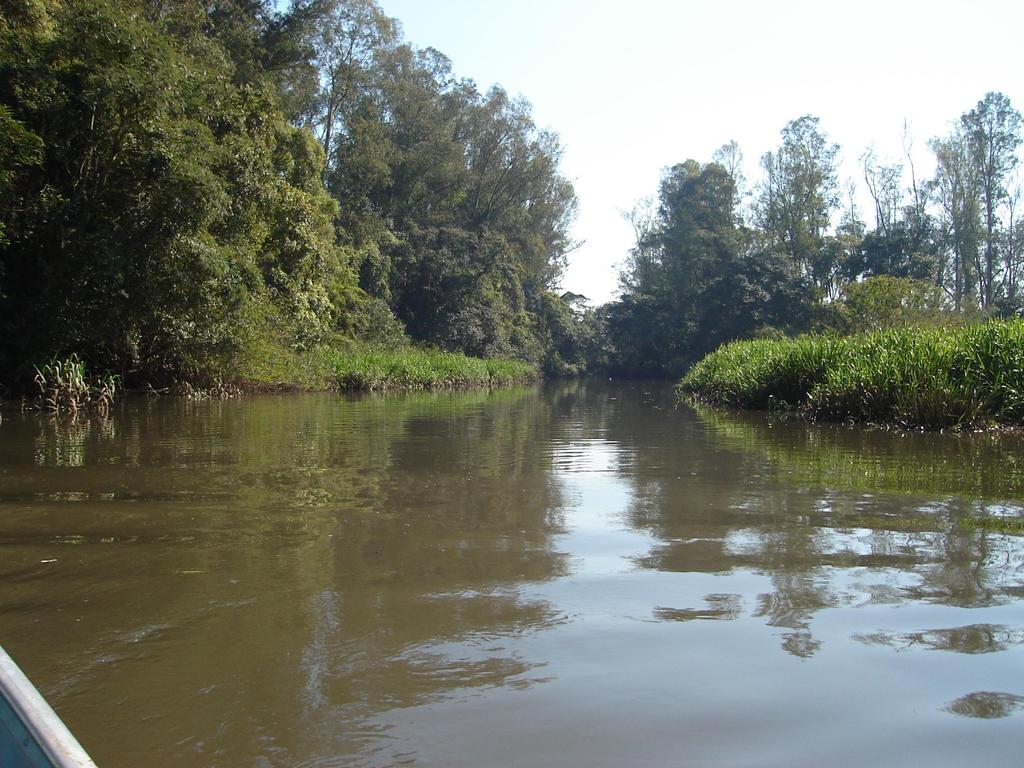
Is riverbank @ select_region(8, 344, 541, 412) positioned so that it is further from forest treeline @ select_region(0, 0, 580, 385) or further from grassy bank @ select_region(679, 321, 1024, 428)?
grassy bank @ select_region(679, 321, 1024, 428)

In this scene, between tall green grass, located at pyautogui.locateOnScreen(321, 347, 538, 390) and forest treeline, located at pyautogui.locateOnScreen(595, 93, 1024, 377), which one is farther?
forest treeline, located at pyautogui.locateOnScreen(595, 93, 1024, 377)

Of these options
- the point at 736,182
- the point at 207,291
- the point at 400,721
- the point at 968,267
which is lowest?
the point at 400,721

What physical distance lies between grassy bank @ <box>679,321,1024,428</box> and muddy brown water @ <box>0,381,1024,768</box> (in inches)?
198

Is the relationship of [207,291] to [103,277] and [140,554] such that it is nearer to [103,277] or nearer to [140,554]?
[103,277]

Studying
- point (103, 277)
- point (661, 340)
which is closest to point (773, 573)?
point (103, 277)

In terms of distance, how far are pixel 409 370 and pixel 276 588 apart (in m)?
24.2

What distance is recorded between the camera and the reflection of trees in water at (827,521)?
329 cm

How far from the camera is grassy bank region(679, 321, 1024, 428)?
10516 mm

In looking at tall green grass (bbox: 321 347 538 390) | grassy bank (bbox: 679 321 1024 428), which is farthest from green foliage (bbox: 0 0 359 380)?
grassy bank (bbox: 679 321 1024 428)

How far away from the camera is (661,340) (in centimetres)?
4741

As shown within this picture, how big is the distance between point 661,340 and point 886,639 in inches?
1790

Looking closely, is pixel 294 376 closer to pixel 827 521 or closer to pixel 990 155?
pixel 827 521

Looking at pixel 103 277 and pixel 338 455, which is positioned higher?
pixel 103 277

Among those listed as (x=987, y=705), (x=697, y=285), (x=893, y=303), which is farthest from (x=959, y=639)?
(x=697, y=285)
